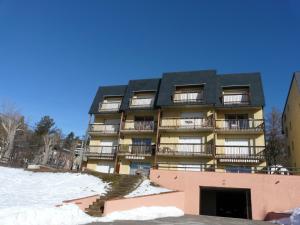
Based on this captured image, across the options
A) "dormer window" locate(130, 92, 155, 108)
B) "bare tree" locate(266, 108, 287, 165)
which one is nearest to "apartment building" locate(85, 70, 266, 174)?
"dormer window" locate(130, 92, 155, 108)

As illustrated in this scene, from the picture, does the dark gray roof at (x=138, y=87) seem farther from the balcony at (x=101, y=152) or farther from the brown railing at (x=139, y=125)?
the balcony at (x=101, y=152)

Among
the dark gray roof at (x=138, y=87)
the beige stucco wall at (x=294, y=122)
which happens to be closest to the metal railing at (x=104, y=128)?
the dark gray roof at (x=138, y=87)

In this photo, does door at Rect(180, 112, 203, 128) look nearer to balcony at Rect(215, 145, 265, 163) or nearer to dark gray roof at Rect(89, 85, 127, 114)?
balcony at Rect(215, 145, 265, 163)

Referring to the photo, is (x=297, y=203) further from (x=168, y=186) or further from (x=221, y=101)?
(x=221, y=101)

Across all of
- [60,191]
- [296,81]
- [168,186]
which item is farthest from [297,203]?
[60,191]

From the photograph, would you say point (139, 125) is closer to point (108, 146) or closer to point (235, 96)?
point (108, 146)

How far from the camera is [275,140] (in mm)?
36406

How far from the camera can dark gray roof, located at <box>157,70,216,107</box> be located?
25453mm

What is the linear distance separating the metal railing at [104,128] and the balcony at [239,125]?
404 inches

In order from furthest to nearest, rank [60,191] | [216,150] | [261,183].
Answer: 1. [216,150]
2. [261,183]
3. [60,191]

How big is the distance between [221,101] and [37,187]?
55.3ft

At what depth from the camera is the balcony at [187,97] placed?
25.5 m

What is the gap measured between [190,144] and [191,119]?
2379 mm

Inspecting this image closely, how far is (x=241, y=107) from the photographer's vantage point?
2414 cm
